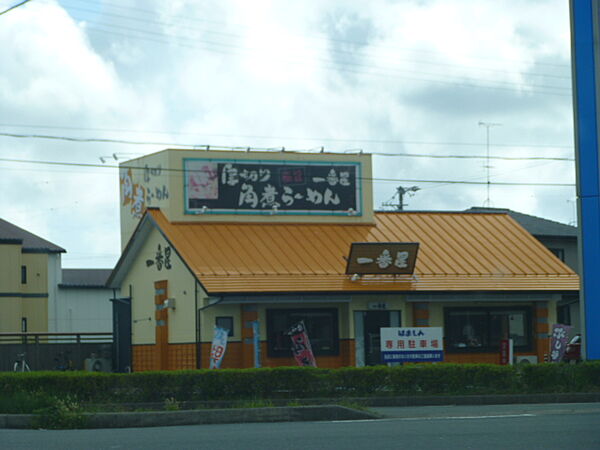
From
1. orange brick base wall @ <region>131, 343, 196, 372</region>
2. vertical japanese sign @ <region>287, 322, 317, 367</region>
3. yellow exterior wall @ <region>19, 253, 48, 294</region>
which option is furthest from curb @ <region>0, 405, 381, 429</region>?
yellow exterior wall @ <region>19, 253, 48, 294</region>

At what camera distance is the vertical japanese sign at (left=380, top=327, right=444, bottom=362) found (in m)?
25.8

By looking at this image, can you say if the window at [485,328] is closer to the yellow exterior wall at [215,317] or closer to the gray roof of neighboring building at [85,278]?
the yellow exterior wall at [215,317]

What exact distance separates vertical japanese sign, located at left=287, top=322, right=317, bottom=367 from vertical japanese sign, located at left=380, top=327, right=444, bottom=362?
9.83ft

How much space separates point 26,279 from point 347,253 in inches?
1146

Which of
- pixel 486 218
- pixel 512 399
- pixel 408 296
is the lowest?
pixel 512 399

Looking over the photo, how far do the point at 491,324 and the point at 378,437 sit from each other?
62.7 ft

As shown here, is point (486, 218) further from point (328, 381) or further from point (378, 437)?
point (378, 437)

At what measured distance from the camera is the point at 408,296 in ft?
98.8

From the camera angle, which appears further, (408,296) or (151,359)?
(151,359)

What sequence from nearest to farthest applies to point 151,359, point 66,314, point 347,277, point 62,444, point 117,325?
point 62,444, point 347,277, point 151,359, point 117,325, point 66,314

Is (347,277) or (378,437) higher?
(347,277)

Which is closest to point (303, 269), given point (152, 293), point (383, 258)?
→ point (383, 258)

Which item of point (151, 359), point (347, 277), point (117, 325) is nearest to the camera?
point (347, 277)

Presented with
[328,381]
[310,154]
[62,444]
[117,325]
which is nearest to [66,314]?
[117,325]
